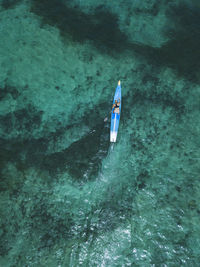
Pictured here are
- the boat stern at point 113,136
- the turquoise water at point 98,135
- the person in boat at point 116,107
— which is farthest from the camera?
the person in boat at point 116,107

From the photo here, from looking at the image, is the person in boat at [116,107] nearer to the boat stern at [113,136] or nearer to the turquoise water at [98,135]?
the turquoise water at [98,135]

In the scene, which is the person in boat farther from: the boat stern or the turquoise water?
the boat stern

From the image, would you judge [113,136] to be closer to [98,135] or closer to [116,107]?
[98,135]

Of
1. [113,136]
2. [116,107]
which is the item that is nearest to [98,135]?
[113,136]

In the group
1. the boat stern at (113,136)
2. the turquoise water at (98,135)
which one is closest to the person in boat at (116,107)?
the turquoise water at (98,135)

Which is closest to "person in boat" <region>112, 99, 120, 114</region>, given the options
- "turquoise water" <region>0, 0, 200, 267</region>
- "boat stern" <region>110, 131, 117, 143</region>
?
"turquoise water" <region>0, 0, 200, 267</region>

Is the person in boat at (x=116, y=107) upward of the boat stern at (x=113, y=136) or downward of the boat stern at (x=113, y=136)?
upward

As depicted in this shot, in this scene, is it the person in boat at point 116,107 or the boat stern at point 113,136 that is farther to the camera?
the person in boat at point 116,107

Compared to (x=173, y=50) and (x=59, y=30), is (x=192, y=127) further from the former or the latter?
(x=59, y=30)

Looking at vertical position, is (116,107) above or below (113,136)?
above
